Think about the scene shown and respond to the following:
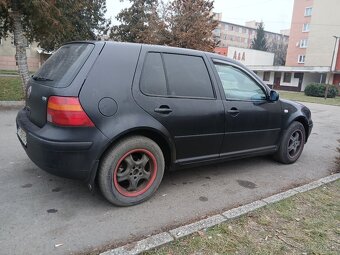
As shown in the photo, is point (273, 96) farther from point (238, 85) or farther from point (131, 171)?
point (131, 171)

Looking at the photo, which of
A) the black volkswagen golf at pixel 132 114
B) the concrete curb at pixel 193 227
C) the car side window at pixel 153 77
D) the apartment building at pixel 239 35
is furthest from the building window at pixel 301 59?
the car side window at pixel 153 77

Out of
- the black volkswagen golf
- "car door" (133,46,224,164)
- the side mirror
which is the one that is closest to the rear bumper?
the black volkswagen golf

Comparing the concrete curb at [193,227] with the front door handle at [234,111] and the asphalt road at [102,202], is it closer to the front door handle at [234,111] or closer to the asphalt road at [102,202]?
the asphalt road at [102,202]

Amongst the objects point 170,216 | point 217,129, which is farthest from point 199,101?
point 170,216

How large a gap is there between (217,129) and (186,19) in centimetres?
1947

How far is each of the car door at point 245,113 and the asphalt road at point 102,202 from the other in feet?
1.69

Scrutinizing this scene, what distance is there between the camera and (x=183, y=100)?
377 cm

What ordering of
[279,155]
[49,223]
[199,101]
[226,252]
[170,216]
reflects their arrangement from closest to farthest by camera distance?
[226,252] < [49,223] < [170,216] < [199,101] < [279,155]

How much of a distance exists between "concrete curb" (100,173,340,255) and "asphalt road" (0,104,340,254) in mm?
180

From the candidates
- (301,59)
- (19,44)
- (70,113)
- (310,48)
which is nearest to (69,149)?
(70,113)

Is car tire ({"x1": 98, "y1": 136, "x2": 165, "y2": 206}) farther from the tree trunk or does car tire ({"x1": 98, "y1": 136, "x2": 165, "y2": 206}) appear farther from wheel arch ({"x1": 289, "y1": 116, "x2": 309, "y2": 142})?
the tree trunk

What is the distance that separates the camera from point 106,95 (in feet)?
10.6

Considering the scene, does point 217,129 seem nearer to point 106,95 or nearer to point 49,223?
point 106,95

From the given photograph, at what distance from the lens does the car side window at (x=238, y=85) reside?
4287 millimetres
